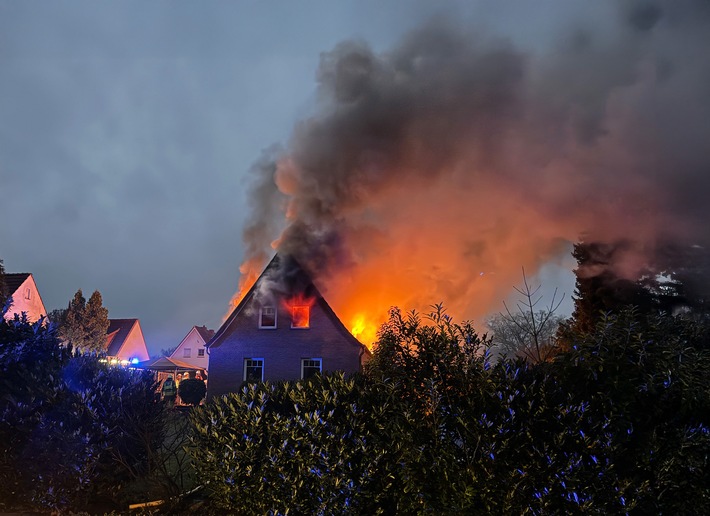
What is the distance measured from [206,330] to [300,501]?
5981cm

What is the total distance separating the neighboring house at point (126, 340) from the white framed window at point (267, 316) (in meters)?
34.7

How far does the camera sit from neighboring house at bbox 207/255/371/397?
2302 centimetres

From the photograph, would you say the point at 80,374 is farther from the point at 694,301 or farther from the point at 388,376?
the point at 694,301

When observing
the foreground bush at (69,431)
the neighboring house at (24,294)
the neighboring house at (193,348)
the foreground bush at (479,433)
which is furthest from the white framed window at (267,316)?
the neighboring house at (193,348)

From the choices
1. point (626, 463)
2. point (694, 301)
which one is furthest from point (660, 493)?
point (694, 301)

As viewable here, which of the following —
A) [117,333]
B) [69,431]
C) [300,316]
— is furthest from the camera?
[117,333]

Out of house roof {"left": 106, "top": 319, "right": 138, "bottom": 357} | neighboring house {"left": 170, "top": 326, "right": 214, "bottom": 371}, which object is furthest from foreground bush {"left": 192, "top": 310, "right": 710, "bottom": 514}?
neighboring house {"left": 170, "top": 326, "right": 214, "bottom": 371}

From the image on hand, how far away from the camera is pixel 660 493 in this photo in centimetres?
423

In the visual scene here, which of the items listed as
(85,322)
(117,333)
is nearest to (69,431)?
(85,322)

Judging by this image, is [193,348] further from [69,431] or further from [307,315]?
[69,431]

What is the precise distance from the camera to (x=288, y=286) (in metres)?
23.8

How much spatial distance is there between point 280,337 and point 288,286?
8.89ft

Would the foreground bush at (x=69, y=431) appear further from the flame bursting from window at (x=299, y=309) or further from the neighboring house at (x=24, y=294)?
the neighboring house at (x=24, y=294)

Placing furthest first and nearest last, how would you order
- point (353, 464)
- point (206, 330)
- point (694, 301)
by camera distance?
point (206, 330)
point (694, 301)
point (353, 464)
